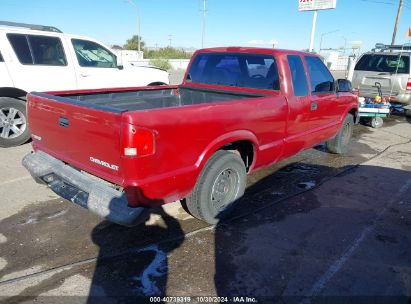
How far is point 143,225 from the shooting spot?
3.63 meters

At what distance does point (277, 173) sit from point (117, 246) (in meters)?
2.96

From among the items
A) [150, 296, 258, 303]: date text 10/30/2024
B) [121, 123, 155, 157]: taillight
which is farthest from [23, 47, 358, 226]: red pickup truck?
[150, 296, 258, 303]: date text 10/30/2024

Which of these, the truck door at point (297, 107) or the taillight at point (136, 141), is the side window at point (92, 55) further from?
the taillight at point (136, 141)

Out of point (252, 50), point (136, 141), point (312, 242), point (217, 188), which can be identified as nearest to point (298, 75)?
point (252, 50)

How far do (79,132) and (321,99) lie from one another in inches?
136

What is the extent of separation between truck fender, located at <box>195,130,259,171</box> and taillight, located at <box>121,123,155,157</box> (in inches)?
25.2

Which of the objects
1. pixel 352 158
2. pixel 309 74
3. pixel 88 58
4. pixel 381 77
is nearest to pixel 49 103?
pixel 309 74

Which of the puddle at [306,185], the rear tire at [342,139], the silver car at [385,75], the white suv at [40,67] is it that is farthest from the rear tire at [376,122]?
the white suv at [40,67]

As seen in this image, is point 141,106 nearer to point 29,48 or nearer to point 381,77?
point 29,48

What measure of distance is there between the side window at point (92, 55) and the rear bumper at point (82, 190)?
13.2 feet

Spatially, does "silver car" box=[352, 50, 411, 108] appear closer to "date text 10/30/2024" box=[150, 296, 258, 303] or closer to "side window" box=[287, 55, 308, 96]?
"side window" box=[287, 55, 308, 96]

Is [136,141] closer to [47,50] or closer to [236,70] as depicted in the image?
[236,70]

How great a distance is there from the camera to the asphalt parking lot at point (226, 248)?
2721 mm

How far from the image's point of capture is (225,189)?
150 inches
